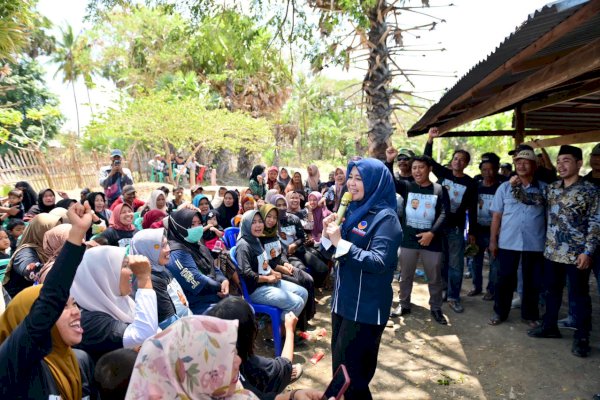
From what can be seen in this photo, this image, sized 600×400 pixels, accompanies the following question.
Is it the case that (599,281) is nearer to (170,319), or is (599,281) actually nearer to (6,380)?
(170,319)

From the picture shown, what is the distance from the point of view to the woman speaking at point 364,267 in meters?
2.49

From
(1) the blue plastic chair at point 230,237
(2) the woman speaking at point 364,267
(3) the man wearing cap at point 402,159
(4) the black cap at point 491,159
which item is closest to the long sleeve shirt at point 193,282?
(1) the blue plastic chair at point 230,237

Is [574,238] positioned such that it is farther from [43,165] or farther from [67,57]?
[67,57]

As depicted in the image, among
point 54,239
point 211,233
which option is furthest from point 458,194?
point 54,239

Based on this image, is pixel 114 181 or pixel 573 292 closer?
pixel 573 292

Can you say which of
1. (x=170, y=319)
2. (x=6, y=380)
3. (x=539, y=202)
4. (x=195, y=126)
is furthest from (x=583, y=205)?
(x=195, y=126)

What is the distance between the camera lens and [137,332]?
7.23 ft

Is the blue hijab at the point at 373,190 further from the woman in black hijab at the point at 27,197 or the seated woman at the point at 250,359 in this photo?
the woman in black hijab at the point at 27,197

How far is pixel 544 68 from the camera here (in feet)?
10.8

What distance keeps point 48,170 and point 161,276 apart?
15073 mm

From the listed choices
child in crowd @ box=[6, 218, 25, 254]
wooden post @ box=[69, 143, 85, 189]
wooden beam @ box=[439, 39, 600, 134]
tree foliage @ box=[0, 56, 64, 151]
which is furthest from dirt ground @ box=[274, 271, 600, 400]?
tree foliage @ box=[0, 56, 64, 151]

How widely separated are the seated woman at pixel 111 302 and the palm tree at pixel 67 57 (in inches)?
1374

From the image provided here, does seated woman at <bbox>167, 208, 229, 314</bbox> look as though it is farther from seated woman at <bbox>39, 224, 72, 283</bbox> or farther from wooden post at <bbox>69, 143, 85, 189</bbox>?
wooden post at <bbox>69, 143, 85, 189</bbox>

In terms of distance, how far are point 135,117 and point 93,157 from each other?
216 inches
